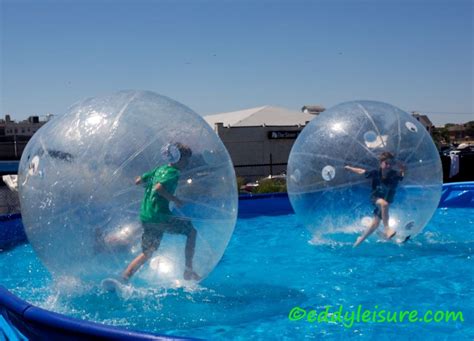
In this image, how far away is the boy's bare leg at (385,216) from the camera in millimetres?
6605

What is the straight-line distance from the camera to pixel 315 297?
512 centimetres

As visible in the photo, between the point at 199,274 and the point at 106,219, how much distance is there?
103cm

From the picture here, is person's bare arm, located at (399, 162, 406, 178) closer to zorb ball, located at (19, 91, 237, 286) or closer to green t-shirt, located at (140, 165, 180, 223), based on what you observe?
zorb ball, located at (19, 91, 237, 286)

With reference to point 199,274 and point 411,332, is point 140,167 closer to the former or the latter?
point 199,274

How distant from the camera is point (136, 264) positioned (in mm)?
4504

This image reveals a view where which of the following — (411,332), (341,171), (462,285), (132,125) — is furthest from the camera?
(341,171)

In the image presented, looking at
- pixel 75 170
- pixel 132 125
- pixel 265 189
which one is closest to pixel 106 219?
pixel 75 170

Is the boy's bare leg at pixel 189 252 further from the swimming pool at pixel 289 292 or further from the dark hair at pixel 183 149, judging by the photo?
the dark hair at pixel 183 149

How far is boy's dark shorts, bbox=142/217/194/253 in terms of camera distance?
14.8 ft

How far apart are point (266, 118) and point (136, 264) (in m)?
18.8

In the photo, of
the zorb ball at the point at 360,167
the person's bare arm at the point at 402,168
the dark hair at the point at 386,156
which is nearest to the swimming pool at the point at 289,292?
the zorb ball at the point at 360,167

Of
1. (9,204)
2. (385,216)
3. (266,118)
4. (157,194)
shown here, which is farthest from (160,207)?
(266,118)

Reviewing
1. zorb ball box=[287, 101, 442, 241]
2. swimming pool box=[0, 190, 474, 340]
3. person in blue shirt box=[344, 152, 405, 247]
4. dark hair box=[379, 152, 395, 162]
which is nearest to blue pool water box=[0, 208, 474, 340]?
swimming pool box=[0, 190, 474, 340]

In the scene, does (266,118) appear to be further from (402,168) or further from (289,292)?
(289,292)
